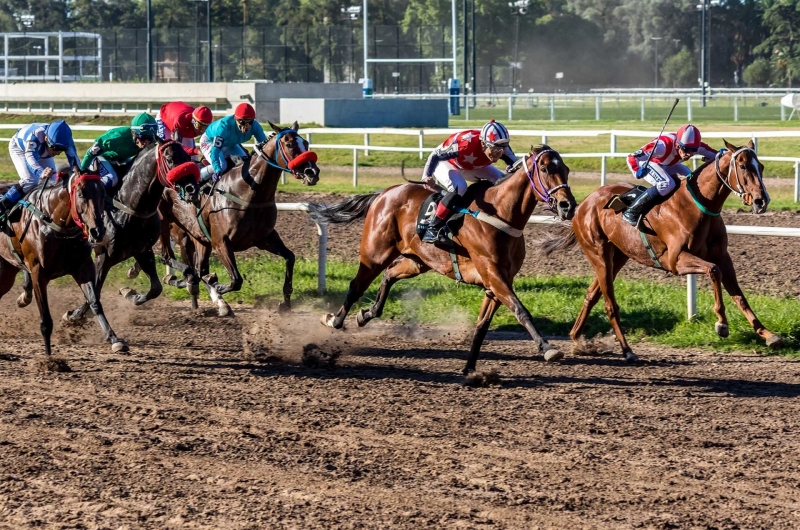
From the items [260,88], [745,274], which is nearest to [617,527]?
[745,274]

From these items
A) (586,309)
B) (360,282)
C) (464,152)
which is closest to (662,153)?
(586,309)

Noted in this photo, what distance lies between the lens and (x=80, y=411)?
6.85 m

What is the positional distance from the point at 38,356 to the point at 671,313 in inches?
208

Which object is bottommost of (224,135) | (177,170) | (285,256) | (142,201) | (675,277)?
(675,277)

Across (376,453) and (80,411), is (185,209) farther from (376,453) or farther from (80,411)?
(376,453)

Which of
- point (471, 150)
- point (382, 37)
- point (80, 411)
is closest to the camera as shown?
point (80, 411)

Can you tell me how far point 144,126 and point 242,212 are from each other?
123 cm

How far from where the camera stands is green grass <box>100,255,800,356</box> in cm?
927

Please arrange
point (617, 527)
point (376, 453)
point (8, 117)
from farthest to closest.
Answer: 1. point (8, 117)
2. point (376, 453)
3. point (617, 527)

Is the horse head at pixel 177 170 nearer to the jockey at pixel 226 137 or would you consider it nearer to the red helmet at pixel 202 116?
the jockey at pixel 226 137

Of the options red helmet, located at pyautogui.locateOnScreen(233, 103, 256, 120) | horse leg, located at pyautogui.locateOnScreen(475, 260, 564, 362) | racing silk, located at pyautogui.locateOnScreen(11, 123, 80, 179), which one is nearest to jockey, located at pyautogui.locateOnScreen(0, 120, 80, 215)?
racing silk, located at pyautogui.locateOnScreen(11, 123, 80, 179)

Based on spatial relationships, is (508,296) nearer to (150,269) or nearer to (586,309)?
(586,309)

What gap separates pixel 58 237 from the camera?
848 cm

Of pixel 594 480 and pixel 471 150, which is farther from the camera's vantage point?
pixel 471 150
